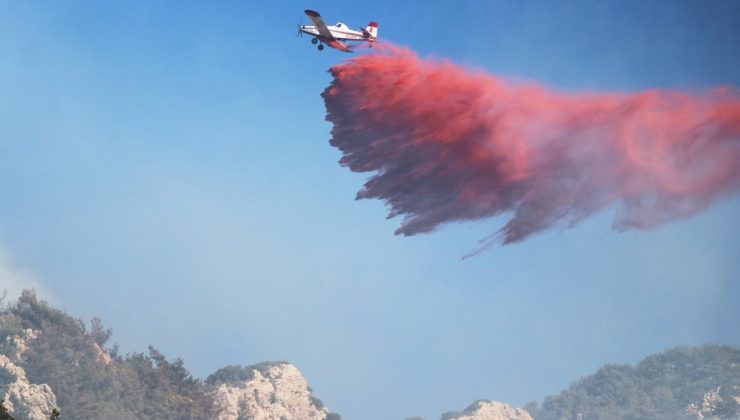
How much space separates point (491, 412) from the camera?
7436 inches

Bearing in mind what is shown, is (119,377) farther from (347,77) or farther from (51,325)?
(347,77)

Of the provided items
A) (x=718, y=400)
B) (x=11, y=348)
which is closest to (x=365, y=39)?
(x=11, y=348)

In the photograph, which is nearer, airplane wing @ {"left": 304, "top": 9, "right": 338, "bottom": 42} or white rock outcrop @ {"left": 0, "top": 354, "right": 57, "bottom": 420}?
airplane wing @ {"left": 304, "top": 9, "right": 338, "bottom": 42}

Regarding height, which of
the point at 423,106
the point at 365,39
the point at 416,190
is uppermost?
the point at 365,39

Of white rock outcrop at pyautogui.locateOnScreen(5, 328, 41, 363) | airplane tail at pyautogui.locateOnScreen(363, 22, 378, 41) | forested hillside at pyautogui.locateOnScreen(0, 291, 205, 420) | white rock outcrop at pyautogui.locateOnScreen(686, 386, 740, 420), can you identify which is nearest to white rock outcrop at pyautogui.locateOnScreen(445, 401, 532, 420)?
white rock outcrop at pyautogui.locateOnScreen(686, 386, 740, 420)

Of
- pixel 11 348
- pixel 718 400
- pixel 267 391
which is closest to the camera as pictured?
pixel 11 348

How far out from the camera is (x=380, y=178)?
61.7m

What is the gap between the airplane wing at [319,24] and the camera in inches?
2440

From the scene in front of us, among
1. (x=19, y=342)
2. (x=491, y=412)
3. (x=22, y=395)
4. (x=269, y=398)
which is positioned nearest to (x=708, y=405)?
(x=491, y=412)

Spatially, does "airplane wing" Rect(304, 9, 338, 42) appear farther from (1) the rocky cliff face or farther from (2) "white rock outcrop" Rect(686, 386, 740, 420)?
(2) "white rock outcrop" Rect(686, 386, 740, 420)

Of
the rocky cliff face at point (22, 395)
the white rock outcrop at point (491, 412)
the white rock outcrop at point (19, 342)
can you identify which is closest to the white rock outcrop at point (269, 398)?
the white rock outcrop at point (19, 342)

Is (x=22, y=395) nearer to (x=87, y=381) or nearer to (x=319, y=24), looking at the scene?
(x=87, y=381)

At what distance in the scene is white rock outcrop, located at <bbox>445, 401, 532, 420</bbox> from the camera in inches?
7352

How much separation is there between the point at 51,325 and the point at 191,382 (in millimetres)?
19239
